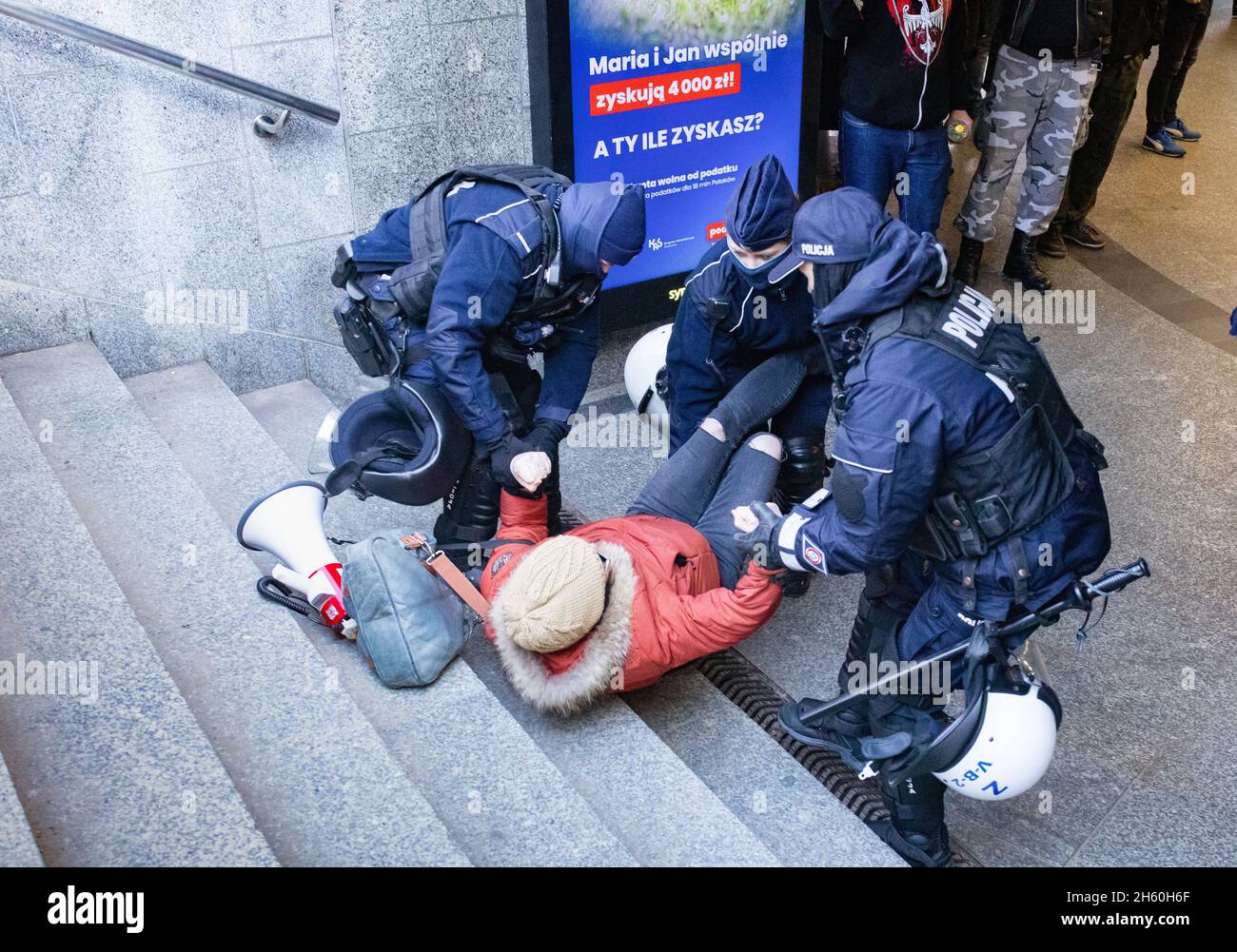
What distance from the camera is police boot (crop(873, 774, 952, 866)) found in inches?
131

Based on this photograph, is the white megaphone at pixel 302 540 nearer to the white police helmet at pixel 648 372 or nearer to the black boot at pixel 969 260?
the white police helmet at pixel 648 372

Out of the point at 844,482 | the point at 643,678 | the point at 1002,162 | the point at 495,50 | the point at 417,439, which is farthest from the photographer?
the point at 1002,162

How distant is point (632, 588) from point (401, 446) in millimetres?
1135

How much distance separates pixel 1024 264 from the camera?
21.5 ft

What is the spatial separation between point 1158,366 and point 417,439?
12.3ft

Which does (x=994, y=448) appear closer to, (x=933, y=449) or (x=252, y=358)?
(x=933, y=449)

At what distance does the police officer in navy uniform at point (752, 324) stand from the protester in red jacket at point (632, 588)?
315mm

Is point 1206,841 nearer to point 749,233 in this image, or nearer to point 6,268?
point 749,233

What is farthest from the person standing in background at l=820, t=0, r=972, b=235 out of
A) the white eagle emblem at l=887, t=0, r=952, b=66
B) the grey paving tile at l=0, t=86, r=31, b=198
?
the grey paving tile at l=0, t=86, r=31, b=198

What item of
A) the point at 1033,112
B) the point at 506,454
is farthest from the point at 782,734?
the point at 1033,112

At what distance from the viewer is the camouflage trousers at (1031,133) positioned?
613 centimetres

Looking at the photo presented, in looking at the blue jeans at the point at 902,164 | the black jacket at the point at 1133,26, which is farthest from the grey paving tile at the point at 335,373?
the black jacket at the point at 1133,26
